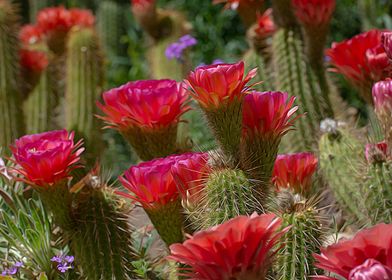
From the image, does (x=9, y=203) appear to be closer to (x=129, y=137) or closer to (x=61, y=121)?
(x=129, y=137)

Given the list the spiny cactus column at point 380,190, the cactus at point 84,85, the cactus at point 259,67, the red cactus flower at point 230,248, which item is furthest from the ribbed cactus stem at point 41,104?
the red cactus flower at point 230,248

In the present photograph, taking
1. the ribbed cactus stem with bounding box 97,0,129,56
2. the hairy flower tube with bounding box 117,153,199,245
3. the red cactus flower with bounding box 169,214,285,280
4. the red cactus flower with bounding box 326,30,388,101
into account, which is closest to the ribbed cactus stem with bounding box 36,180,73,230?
the hairy flower tube with bounding box 117,153,199,245

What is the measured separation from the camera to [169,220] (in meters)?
1.82

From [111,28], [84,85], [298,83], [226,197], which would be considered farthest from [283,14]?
[111,28]

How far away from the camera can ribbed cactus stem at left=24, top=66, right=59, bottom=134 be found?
3812 millimetres

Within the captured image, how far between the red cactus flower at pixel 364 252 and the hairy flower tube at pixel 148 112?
2.63 ft

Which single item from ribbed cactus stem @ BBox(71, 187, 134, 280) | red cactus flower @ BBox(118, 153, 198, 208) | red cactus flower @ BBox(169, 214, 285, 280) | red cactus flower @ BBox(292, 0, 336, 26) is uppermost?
red cactus flower @ BBox(292, 0, 336, 26)

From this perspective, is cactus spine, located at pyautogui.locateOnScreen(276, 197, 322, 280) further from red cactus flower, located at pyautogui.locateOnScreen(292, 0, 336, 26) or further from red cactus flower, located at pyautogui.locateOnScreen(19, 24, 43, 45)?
red cactus flower, located at pyautogui.locateOnScreen(19, 24, 43, 45)

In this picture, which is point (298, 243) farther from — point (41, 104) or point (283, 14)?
point (41, 104)

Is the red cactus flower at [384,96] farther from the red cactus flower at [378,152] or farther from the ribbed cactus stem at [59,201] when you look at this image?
the ribbed cactus stem at [59,201]

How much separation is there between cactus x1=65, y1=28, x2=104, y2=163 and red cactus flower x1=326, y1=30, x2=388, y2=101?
1.53 meters

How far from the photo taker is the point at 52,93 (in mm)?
3916

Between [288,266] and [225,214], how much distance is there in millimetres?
231

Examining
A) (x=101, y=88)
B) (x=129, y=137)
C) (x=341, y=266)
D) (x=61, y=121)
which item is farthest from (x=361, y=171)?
(x=61, y=121)
